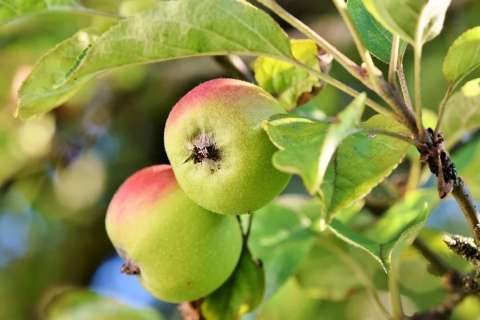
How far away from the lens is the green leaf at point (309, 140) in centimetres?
69

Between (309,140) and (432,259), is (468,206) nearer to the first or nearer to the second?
(309,140)

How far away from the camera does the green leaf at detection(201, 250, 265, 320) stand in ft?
3.58

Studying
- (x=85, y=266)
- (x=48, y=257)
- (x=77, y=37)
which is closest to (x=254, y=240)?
(x=77, y=37)

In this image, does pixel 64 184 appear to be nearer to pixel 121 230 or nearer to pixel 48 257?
pixel 48 257

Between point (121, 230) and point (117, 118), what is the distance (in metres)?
1.58

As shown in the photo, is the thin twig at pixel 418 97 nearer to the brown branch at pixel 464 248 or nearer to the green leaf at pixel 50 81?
the brown branch at pixel 464 248

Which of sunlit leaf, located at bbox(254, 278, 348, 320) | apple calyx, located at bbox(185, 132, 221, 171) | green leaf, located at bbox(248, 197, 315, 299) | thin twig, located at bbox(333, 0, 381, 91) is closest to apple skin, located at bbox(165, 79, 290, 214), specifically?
apple calyx, located at bbox(185, 132, 221, 171)

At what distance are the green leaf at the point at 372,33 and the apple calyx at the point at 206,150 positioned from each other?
214 mm

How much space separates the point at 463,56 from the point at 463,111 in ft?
0.94

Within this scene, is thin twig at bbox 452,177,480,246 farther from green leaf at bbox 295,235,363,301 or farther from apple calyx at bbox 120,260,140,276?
green leaf at bbox 295,235,363,301

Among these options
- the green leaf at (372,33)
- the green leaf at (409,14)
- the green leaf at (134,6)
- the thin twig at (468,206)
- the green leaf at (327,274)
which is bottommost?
the thin twig at (468,206)

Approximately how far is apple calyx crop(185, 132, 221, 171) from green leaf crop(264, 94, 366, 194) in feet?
0.23

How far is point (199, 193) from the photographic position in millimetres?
876

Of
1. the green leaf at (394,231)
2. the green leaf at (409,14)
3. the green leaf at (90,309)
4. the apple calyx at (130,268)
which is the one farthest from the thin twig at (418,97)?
the green leaf at (90,309)
